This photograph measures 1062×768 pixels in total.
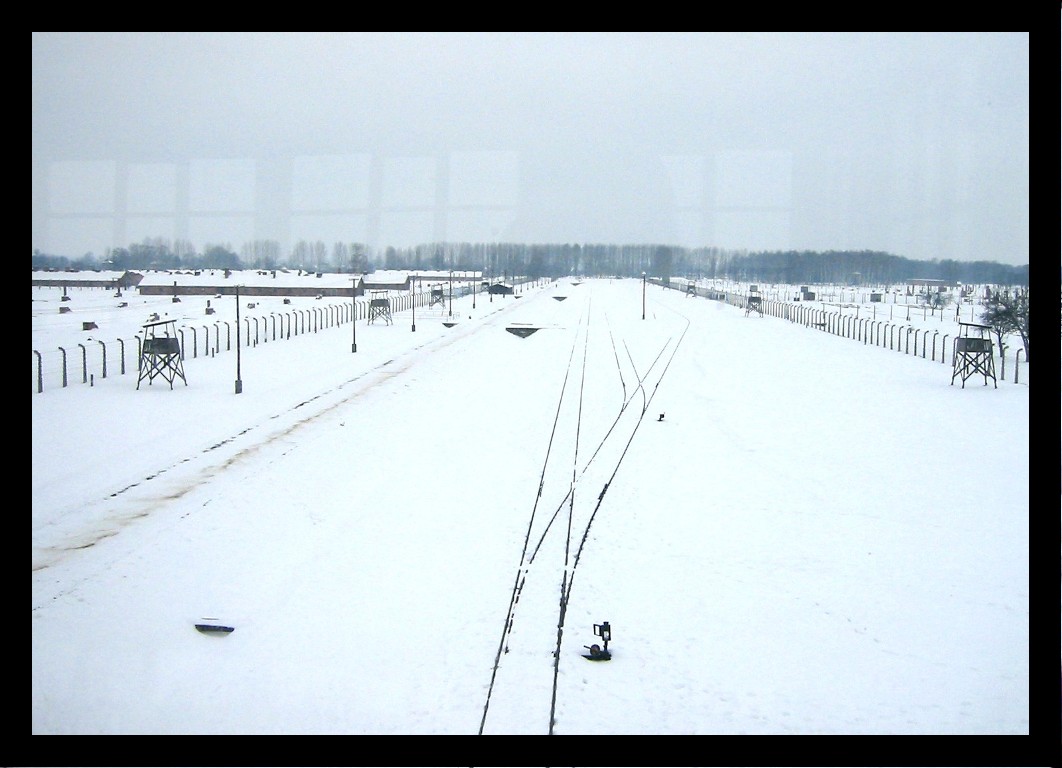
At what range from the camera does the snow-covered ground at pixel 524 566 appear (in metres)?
5.85

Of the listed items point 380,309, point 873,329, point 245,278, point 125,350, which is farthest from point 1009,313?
point 380,309

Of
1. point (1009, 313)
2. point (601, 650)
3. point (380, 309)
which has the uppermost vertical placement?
point (380, 309)

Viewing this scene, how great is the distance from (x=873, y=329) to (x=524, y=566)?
36.2 m

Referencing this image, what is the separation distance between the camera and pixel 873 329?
41062 mm

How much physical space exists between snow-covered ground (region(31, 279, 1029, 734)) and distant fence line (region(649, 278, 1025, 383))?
11.5 m

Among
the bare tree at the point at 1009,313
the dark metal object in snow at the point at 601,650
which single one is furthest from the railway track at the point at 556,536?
→ the bare tree at the point at 1009,313

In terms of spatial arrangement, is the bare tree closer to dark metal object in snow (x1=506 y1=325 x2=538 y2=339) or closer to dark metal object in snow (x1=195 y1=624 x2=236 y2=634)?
dark metal object in snow (x1=506 y1=325 x2=538 y2=339)

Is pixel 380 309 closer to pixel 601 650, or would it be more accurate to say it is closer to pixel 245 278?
pixel 245 278

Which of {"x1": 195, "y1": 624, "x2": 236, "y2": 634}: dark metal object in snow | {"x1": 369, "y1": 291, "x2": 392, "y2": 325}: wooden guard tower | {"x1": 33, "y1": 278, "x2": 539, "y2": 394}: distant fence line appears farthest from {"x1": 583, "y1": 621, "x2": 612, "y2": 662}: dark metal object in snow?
{"x1": 369, "y1": 291, "x2": 392, "y2": 325}: wooden guard tower

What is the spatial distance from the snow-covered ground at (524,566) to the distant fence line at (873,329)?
11528mm

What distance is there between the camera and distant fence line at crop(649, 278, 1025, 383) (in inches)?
1181
